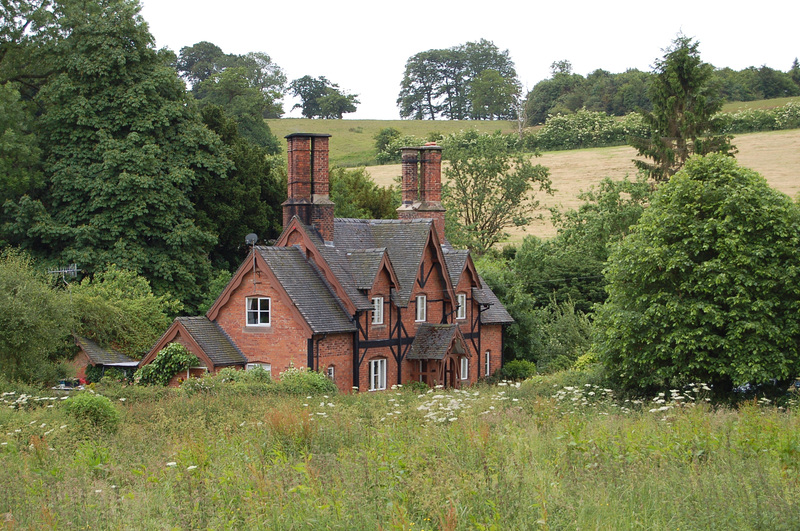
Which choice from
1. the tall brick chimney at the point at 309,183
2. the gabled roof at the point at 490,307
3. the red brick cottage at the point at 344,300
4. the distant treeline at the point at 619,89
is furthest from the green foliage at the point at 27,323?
the distant treeline at the point at 619,89

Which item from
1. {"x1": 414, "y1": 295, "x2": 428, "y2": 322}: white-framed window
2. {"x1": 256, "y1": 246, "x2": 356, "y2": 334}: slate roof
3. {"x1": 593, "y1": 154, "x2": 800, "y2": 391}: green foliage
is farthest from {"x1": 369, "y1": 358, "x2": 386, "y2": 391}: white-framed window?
{"x1": 593, "y1": 154, "x2": 800, "y2": 391}: green foliage

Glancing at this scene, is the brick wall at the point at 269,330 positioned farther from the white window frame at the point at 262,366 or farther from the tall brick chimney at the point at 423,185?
the tall brick chimney at the point at 423,185

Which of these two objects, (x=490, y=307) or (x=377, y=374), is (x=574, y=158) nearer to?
(x=490, y=307)

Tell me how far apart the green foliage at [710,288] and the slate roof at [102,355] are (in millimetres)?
18639

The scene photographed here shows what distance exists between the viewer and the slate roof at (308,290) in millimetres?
29688

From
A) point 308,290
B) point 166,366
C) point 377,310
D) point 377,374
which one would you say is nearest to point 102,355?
point 166,366

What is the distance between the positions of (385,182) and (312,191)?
45897mm

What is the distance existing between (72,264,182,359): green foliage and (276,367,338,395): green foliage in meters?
8.65

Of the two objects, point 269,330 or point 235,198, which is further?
point 235,198

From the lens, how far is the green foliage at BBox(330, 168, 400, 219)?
167 ft

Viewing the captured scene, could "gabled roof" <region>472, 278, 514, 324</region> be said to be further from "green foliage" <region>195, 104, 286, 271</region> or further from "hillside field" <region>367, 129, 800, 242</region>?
"hillside field" <region>367, 129, 800, 242</region>

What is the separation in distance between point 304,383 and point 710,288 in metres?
11.7

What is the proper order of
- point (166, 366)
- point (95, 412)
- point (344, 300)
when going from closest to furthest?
point (95, 412)
point (166, 366)
point (344, 300)

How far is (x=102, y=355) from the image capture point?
108 ft
